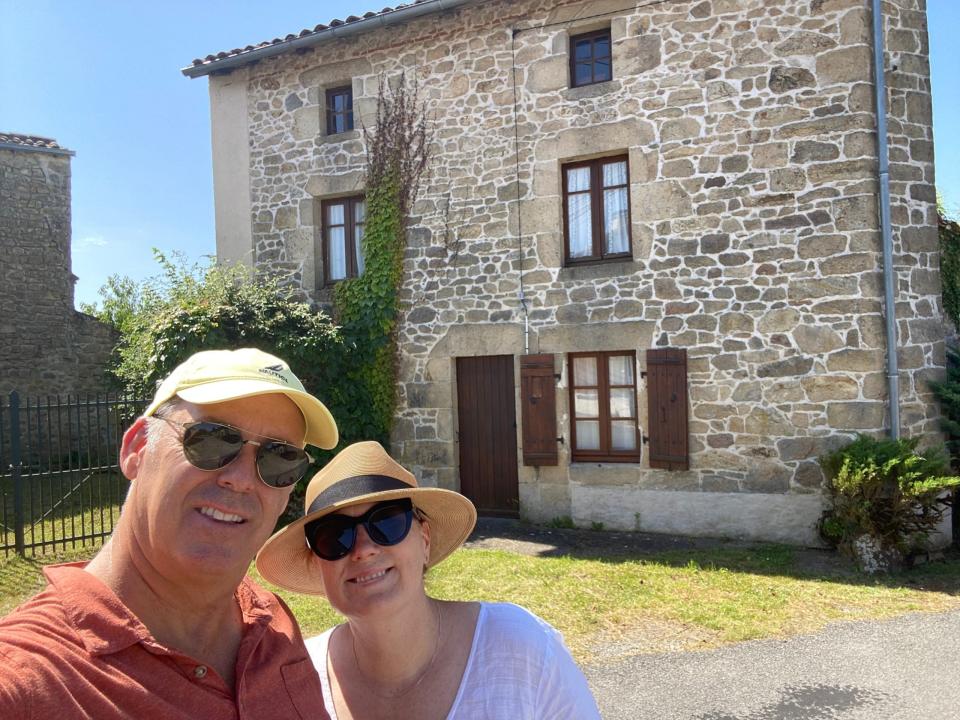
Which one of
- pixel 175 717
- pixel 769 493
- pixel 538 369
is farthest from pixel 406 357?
pixel 175 717

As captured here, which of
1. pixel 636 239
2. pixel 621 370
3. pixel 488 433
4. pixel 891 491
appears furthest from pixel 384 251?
pixel 891 491

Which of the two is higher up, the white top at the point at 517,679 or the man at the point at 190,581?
the man at the point at 190,581

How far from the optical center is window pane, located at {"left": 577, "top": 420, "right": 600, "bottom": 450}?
8.77 metres

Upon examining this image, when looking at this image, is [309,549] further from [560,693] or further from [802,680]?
[802,680]

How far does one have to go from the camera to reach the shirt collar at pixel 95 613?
128cm

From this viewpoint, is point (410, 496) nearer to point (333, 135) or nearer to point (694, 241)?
point (694, 241)

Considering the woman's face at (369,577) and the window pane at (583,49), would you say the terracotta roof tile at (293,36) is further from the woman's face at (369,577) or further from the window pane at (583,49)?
the woman's face at (369,577)

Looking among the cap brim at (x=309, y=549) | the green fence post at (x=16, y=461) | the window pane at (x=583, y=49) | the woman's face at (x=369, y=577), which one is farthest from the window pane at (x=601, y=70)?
the woman's face at (x=369, y=577)

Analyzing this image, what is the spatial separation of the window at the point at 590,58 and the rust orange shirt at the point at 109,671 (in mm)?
8402

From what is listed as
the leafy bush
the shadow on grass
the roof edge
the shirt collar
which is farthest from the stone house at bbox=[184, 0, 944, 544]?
the shirt collar

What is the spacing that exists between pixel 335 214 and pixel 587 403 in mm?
4382

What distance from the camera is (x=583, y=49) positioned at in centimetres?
890

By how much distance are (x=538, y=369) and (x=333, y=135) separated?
14.1ft

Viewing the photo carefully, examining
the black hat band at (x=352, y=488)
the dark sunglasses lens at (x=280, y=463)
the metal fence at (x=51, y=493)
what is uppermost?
the dark sunglasses lens at (x=280, y=463)
